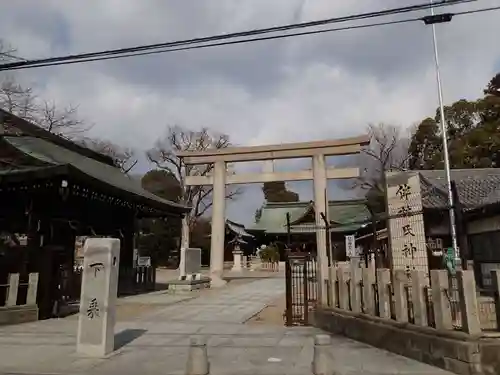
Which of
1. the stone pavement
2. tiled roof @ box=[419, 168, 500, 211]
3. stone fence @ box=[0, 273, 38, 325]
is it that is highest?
tiled roof @ box=[419, 168, 500, 211]

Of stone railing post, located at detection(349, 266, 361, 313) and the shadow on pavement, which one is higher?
stone railing post, located at detection(349, 266, 361, 313)

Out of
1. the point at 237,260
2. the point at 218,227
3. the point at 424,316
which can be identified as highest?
the point at 218,227

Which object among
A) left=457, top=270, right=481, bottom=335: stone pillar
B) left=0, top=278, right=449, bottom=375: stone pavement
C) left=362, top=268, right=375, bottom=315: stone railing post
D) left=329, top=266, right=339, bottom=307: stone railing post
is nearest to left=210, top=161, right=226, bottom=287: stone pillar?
left=0, top=278, right=449, bottom=375: stone pavement

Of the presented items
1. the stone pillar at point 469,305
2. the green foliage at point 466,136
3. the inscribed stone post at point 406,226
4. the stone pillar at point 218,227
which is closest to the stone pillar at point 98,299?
the inscribed stone post at point 406,226

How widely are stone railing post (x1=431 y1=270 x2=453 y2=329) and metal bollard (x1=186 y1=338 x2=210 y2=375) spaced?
3722mm

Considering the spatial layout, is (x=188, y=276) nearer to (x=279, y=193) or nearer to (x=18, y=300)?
(x=18, y=300)

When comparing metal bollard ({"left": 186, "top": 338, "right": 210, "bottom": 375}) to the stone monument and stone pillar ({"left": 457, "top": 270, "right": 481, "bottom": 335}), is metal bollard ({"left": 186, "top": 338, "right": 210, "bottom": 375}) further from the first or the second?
the stone monument

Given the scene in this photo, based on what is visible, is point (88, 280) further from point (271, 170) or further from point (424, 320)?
point (271, 170)

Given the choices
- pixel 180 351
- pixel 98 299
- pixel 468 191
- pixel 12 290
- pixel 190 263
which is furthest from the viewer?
pixel 190 263

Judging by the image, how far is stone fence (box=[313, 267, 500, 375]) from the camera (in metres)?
6.38

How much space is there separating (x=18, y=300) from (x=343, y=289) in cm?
930

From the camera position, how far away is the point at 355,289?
9.86 meters

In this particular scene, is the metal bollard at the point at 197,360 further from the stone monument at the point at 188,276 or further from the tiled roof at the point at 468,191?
the stone monument at the point at 188,276

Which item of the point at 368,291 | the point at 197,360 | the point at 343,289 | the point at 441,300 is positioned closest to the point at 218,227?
the point at 343,289
